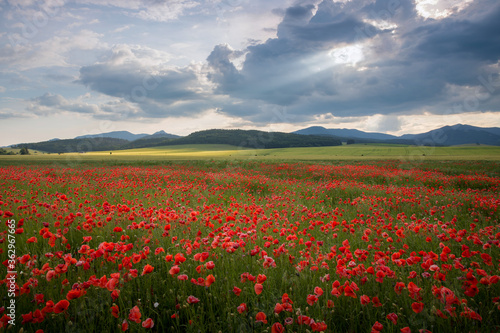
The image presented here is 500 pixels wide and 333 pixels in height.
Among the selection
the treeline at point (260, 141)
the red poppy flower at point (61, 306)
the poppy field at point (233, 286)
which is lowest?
the poppy field at point (233, 286)

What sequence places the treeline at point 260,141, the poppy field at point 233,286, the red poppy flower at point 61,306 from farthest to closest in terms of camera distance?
the treeline at point 260,141, the poppy field at point 233,286, the red poppy flower at point 61,306

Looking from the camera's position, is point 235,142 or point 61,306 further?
point 235,142

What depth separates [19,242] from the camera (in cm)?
400

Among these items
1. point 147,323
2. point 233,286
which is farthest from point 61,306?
point 233,286

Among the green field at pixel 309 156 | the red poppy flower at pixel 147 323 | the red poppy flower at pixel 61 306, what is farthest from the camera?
the green field at pixel 309 156

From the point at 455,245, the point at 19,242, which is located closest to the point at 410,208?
the point at 455,245

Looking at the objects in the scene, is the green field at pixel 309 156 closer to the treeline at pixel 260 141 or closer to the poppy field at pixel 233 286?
the poppy field at pixel 233 286

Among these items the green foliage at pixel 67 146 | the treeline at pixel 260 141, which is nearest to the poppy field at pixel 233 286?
the treeline at pixel 260 141

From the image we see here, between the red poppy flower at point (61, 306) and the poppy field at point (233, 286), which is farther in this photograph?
the poppy field at point (233, 286)

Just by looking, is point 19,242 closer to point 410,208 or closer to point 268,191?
point 268,191

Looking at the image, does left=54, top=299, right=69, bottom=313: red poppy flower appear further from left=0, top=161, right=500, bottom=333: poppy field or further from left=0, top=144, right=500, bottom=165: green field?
left=0, top=144, right=500, bottom=165: green field

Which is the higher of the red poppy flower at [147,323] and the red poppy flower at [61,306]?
the red poppy flower at [61,306]

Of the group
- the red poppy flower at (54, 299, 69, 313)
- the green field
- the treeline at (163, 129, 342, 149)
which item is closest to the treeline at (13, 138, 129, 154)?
the treeline at (163, 129, 342, 149)

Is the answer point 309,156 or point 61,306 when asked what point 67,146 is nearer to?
point 309,156
